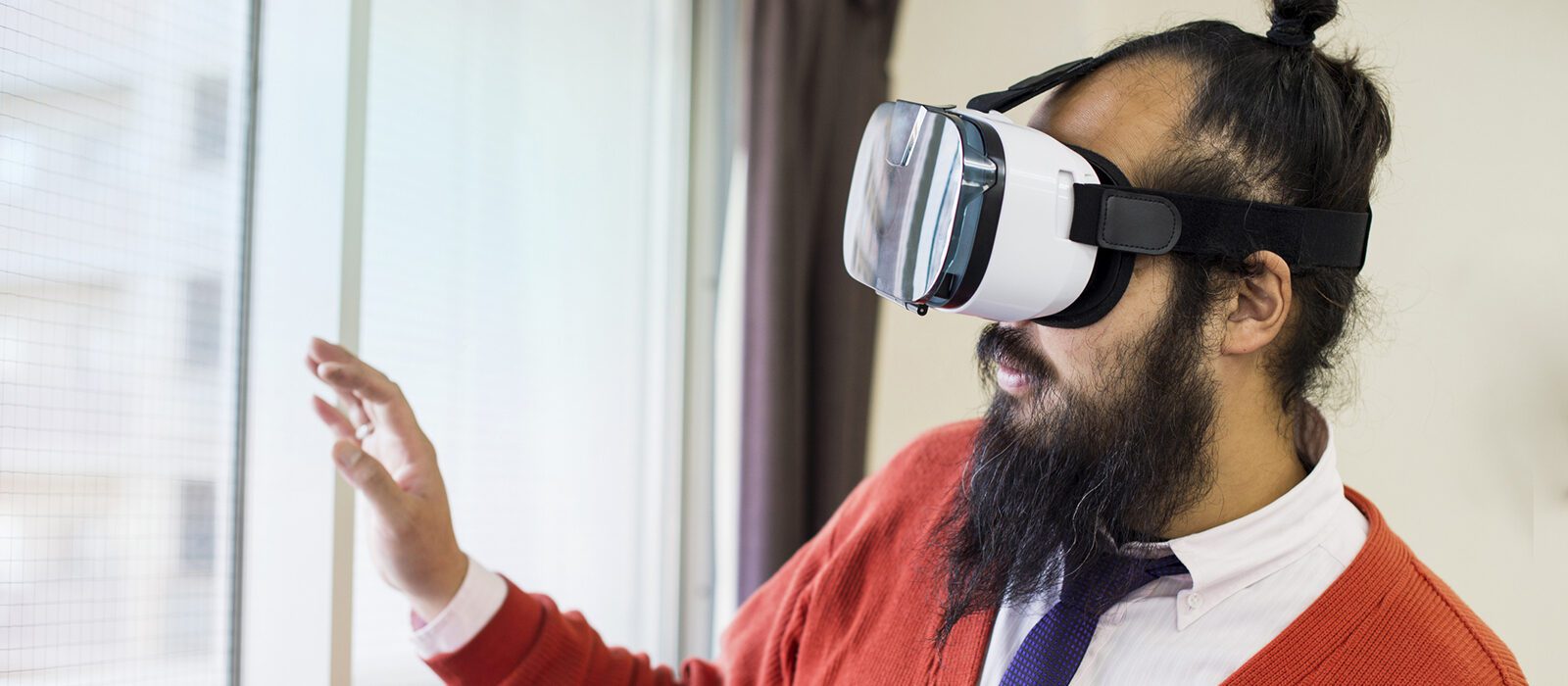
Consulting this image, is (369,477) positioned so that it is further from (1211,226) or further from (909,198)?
(1211,226)

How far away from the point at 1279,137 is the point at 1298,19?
0.11 m

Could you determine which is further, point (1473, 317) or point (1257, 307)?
point (1473, 317)

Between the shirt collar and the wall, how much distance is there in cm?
75

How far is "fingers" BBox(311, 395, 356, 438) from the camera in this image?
110 centimetres

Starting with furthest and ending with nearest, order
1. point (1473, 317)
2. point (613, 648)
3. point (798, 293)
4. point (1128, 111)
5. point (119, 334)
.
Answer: point (798, 293)
point (1473, 317)
point (613, 648)
point (119, 334)
point (1128, 111)

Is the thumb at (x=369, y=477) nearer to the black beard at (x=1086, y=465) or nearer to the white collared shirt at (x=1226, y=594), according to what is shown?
the black beard at (x=1086, y=465)

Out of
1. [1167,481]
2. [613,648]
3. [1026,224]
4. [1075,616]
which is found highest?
[1026,224]

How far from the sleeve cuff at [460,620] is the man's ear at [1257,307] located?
77 cm

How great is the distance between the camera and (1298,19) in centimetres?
104

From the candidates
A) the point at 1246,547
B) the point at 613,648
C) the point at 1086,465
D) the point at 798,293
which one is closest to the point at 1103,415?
the point at 1086,465

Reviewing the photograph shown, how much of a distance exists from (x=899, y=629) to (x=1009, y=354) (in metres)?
0.31

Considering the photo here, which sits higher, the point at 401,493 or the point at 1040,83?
the point at 1040,83

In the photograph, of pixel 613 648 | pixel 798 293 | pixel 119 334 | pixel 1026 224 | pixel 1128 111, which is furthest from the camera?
pixel 798 293

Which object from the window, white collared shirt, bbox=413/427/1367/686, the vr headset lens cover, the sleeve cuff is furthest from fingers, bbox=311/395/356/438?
white collared shirt, bbox=413/427/1367/686
